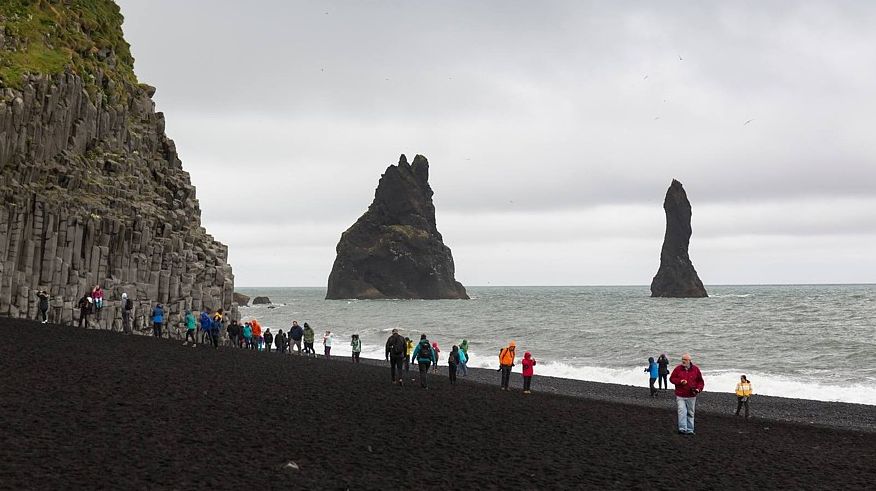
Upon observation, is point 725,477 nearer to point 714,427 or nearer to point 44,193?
point 714,427

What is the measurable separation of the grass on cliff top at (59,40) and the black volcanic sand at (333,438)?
27.6 metres

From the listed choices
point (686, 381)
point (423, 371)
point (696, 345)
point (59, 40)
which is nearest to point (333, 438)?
point (686, 381)

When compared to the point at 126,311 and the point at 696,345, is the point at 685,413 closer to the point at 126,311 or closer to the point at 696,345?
the point at 126,311

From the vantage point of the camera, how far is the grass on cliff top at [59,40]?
47750 millimetres

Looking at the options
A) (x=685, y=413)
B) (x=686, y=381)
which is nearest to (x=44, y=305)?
(x=685, y=413)

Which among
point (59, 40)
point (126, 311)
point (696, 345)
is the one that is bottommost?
point (696, 345)

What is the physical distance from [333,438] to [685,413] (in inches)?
415

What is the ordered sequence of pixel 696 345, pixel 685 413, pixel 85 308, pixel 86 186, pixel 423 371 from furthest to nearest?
pixel 696 345 → pixel 86 186 → pixel 85 308 → pixel 423 371 → pixel 685 413

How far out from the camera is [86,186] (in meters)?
47.8

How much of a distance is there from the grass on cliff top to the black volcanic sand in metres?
27.6

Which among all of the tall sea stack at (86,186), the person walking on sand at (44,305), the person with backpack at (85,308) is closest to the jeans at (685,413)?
the person walking on sand at (44,305)

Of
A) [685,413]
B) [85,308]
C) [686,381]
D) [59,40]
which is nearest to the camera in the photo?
[686,381]

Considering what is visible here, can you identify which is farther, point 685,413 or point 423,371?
point 423,371

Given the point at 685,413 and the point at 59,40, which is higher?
the point at 59,40
